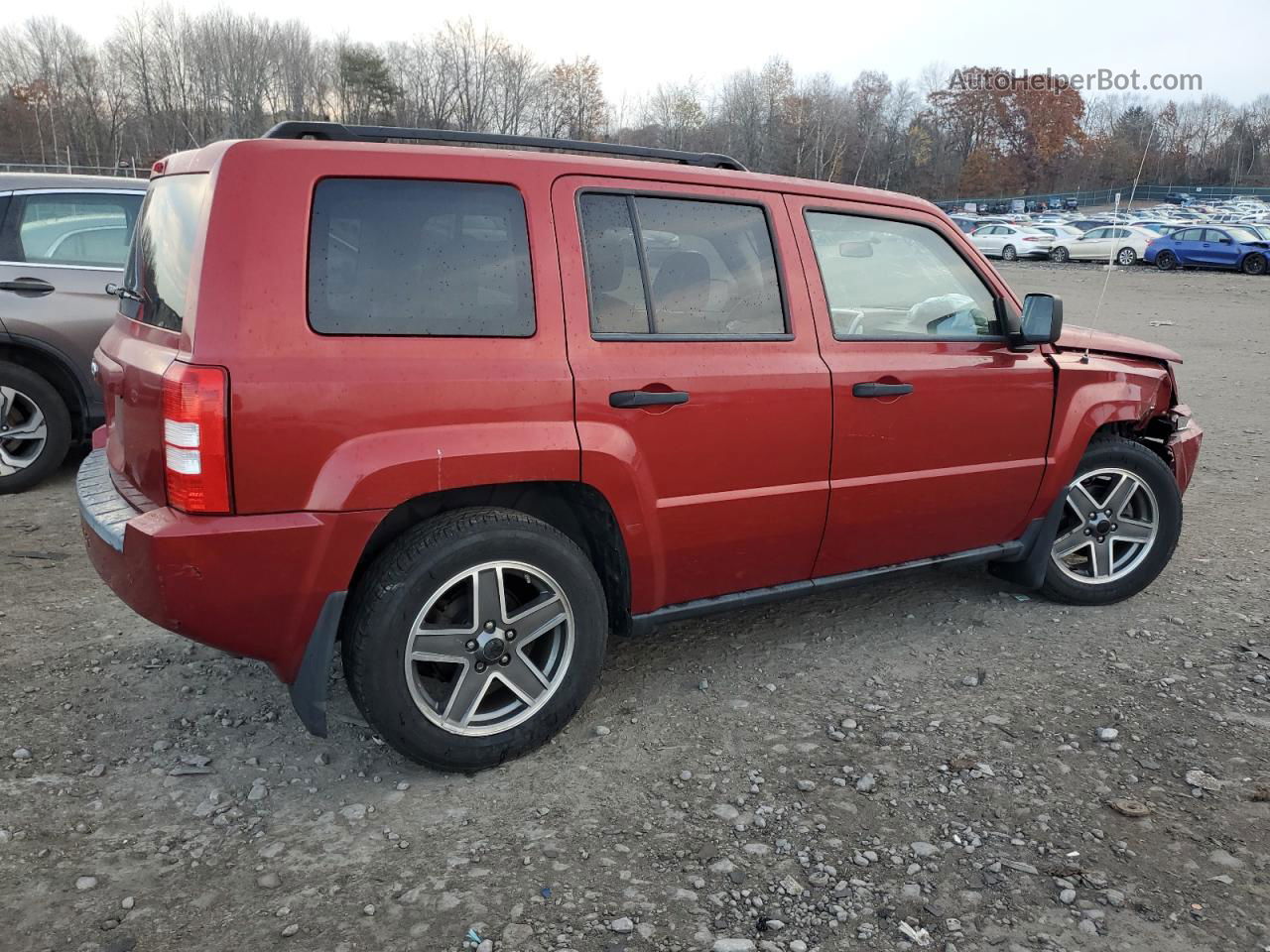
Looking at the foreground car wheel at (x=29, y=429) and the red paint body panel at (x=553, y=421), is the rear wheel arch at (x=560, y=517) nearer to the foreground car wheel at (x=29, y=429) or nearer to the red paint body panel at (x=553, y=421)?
the red paint body panel at (x=553, y=421)

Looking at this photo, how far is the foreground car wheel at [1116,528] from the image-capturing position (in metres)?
4.56

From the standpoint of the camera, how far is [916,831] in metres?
2.88

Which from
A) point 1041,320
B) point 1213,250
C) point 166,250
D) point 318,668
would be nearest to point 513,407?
point 318,668

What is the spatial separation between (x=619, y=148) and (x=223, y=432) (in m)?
1.78

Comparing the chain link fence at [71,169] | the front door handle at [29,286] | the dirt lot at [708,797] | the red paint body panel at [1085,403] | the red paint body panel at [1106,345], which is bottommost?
the dirt lot at [708,797]

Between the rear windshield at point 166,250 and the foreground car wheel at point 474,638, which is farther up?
the rear windshield at point 166,250

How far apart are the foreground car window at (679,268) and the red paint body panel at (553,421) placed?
0.06 metres

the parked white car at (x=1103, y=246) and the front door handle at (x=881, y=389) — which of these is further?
the parked white car at (x=1103, y=246)

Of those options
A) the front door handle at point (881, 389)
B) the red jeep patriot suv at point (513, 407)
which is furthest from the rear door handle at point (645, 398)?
the front door handle at point (881, 389)

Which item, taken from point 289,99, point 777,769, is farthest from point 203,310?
point 289,99

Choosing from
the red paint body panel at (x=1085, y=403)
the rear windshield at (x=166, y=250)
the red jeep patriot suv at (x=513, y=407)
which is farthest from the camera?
the red paint body panel at (x=1085, y=403)

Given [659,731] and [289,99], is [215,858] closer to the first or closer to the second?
[659,731]

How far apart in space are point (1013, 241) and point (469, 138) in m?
37.7

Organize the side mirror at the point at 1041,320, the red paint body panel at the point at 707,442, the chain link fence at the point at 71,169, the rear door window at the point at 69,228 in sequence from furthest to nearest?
the chain link fence at the point at 71,169
the rear door window at the point at 69,228
the side mirror at the point at 1041,320
the red paint body panel at the point at 707,442
